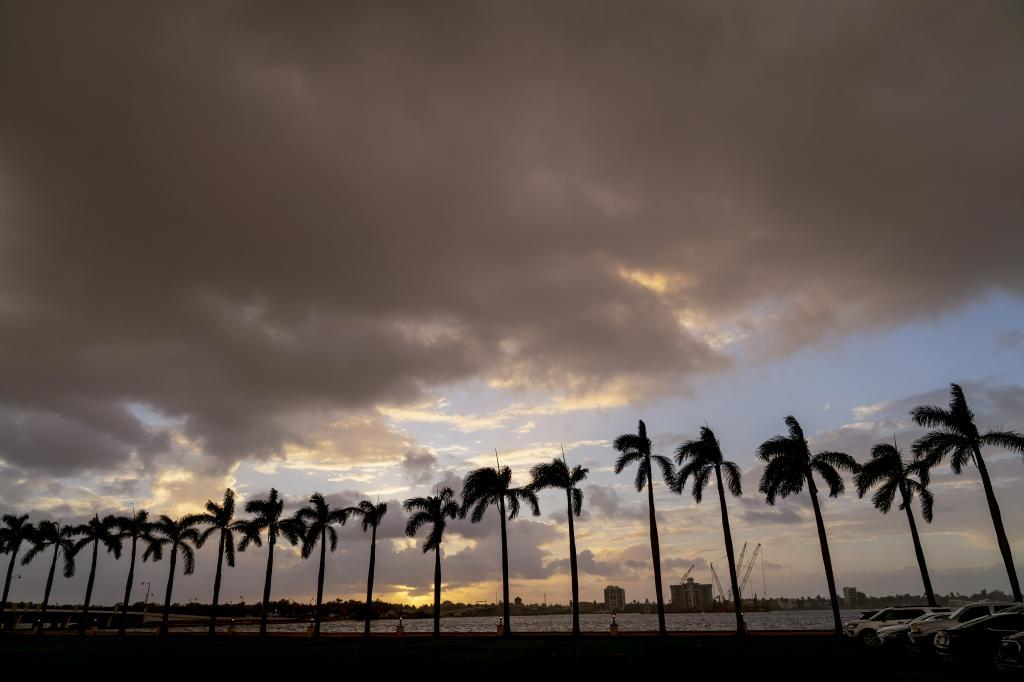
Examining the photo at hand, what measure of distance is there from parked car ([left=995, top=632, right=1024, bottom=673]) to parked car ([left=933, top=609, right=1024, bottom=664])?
2.67 metres

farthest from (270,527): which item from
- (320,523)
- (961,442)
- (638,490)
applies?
(961,442)

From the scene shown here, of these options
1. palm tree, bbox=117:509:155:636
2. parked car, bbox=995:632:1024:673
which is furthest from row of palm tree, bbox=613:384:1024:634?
palm tree, bbox=117:509:155:636

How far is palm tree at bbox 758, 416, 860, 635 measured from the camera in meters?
45.1

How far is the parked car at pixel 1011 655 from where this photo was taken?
18.4 metres

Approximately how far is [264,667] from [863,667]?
25.4 metres

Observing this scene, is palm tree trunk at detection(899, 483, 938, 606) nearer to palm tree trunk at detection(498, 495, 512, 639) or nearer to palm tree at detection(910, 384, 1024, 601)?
palm tree at detection(910, 384, 1024, 601)

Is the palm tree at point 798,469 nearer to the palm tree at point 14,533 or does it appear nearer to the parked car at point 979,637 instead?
the parked car at point 979,637

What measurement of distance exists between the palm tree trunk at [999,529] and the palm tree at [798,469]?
827cm

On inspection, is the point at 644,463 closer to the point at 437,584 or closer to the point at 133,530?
the point at 437,584

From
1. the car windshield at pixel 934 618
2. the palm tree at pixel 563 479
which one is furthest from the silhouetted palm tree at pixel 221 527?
the car windshield at pixel 934 618

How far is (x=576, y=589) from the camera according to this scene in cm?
5109

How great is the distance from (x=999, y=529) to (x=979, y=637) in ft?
64.6

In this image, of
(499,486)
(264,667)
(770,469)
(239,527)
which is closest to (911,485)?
(770,469)

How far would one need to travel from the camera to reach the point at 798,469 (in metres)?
46.1
